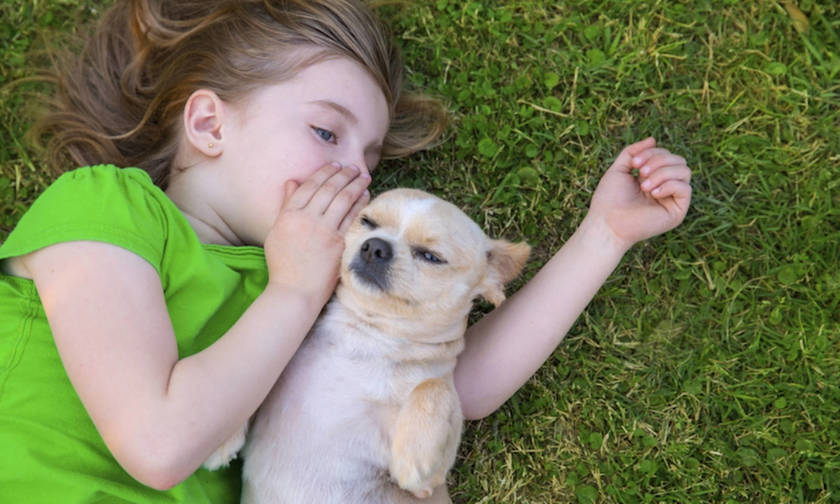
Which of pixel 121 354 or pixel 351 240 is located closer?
pixel 121 354

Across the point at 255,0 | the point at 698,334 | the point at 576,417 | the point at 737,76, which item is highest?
the point at 255,0

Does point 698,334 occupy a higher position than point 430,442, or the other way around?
point 430,442

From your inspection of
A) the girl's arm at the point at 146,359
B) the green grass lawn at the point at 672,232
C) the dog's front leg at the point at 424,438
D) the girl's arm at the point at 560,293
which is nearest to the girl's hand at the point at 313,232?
the girl's arm at the point at 146,359

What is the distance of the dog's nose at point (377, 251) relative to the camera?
2.63m

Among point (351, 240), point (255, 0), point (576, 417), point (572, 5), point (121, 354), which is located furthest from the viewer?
point (572, 5)

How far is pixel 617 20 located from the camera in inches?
152

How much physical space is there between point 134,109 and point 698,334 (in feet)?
9.54

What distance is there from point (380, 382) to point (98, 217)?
1123 mm

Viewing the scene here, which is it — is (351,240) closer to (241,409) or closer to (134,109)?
(241,409)

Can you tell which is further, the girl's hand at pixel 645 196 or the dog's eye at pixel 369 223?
the girl's hand at pixel 645 196

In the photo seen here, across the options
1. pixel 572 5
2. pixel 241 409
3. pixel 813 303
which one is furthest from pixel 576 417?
pixel 572 5

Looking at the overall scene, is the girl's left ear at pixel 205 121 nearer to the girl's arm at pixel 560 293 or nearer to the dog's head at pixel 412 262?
the dog's head at pixel 412 262

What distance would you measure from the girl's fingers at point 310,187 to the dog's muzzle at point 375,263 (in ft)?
1.22

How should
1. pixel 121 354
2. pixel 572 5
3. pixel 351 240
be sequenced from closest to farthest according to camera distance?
pixel 121 354
pixel 351 240
pixel 572 5
